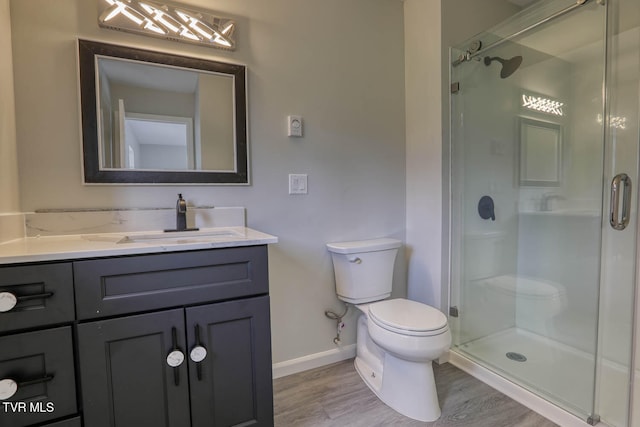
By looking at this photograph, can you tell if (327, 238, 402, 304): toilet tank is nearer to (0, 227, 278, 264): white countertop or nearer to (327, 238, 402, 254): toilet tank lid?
(327, 238, 402, 254): toilet tank lid

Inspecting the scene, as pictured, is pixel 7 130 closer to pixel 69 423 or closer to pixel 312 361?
pixel 69 423

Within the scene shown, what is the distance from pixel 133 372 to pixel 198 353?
7.8 inches

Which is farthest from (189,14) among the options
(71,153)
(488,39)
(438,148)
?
(488,39)

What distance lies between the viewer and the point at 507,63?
1.90m

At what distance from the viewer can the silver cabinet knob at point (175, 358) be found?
40.6 inches

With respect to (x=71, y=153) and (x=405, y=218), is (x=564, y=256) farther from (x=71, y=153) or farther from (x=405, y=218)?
(x=71, y=153)

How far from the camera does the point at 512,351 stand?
6.22ft

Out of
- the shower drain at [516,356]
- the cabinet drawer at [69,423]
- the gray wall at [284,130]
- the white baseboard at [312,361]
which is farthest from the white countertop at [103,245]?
the shower drain at [516,356]

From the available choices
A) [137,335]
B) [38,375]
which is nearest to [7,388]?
[38,375]

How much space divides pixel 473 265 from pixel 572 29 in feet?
4.68

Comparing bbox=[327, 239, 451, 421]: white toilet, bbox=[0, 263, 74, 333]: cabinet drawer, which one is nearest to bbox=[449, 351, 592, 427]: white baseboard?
bbox=[327, 239, 451, 421]: white toilet

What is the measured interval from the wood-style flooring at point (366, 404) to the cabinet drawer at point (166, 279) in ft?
2.47

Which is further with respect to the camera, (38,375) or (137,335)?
(137,335)

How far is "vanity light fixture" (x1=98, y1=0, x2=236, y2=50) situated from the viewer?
1.37 metres
